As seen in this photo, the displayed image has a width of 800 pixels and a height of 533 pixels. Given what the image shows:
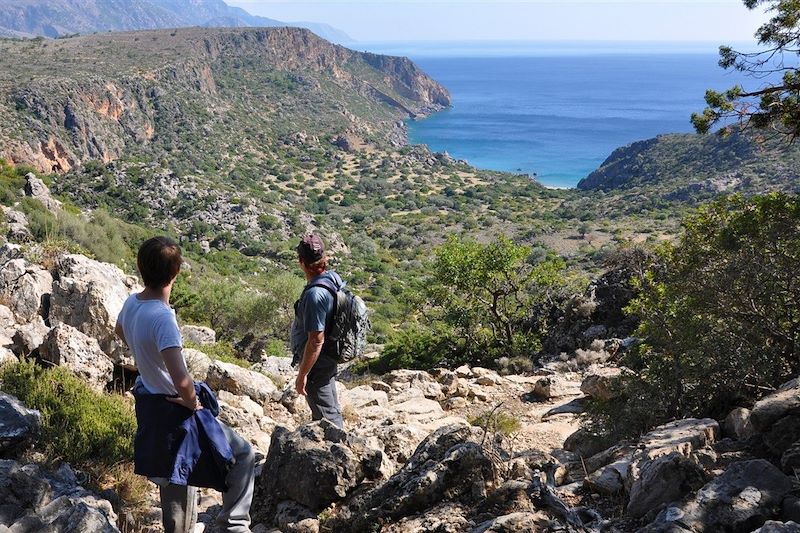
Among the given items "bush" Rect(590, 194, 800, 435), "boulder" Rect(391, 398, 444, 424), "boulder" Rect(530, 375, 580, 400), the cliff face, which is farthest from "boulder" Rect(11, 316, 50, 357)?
the cliff face

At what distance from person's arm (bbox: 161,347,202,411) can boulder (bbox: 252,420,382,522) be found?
115cm

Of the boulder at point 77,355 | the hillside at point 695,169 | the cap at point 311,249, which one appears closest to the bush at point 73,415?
the boulder at point 77,355

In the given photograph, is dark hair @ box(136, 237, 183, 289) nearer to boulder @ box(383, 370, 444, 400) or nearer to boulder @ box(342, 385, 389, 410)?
boulder @ box(342, 385, 389, 410)

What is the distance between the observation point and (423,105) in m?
174

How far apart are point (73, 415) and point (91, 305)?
239cm

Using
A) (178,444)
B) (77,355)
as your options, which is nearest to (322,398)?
(178,444)

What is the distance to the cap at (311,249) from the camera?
4.28 meters

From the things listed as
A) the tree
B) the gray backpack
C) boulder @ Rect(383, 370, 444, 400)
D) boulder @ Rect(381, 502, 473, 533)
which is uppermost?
the tree

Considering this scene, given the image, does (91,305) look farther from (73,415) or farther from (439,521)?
(439,521)

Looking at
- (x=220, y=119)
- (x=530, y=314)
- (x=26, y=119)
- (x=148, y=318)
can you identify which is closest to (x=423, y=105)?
(x=220, y=119)

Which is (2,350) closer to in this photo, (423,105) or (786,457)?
(786,457)

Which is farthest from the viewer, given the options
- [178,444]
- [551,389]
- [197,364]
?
[551,389]

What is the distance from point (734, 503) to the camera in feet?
9.74

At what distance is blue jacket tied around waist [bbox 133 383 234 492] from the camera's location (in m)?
2.94
